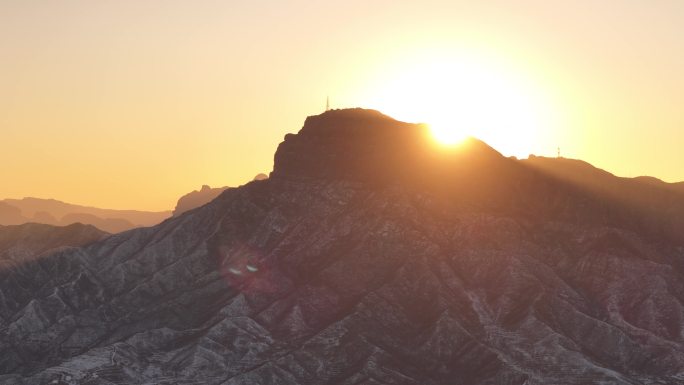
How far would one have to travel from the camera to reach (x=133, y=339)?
7205 inches

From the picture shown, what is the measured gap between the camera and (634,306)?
630 ft

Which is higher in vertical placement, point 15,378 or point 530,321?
point 530,321

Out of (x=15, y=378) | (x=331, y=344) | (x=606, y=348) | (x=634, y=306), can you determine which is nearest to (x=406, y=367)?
(x=331, y=344)

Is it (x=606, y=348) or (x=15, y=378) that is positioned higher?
(x=606, y=348)

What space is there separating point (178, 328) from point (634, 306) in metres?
102

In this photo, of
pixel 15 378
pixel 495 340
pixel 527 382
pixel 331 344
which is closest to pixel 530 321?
pixel 495 340

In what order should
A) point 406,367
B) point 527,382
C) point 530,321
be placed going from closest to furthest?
point 527,382 → point 406,367 → point 530,321

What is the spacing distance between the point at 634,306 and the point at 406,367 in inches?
2280

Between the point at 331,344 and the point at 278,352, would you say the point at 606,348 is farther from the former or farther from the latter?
the point at 278,352

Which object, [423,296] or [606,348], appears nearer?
[606,348]

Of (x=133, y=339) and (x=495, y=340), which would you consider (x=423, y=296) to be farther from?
(x=133, y=339)

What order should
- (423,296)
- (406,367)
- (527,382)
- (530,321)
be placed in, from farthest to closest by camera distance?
(423,296)
(530,321)
(406,367)
(527,382)

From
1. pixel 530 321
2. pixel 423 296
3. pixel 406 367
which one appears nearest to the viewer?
pixel 406 367

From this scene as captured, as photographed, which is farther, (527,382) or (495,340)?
(495,340)
